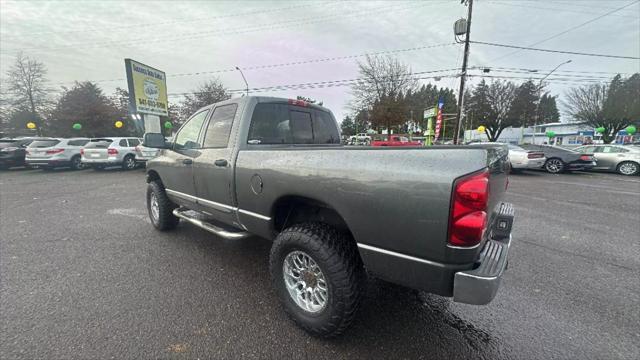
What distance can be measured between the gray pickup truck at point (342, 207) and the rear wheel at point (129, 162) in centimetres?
1230

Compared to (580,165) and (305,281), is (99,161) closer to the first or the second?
(305,281)

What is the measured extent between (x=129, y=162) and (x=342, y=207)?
15.2m

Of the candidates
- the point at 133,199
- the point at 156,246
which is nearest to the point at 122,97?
the point at 133,199

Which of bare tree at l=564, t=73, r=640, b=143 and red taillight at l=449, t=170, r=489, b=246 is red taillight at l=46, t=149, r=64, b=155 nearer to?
red taillight at l=449, t=170, r=489, b=246

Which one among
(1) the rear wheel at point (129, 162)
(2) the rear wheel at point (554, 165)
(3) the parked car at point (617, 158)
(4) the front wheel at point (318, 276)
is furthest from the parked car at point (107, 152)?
(3) the parked car at point (617, 158)

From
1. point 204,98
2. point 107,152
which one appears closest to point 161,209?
point 107,152

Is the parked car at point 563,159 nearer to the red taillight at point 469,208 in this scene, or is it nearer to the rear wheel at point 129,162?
the red taillight at point 469,208

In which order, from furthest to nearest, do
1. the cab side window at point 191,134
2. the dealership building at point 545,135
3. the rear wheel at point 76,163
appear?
the dealership building at point 545,135
the rear wheel at point 76,163
the cab side window at point 191,134

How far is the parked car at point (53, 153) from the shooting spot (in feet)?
39.6

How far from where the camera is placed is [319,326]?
2.05 metres

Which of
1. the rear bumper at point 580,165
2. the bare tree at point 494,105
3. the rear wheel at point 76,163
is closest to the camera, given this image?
the rear bumper at point 580,165

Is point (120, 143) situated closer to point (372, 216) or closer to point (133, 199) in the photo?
point (133, 199)

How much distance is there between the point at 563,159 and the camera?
12.3m

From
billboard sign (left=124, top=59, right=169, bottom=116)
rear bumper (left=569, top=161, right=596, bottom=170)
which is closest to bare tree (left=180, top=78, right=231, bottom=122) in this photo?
billboard sign (left=124, top=59, right=169, bottom=116)
